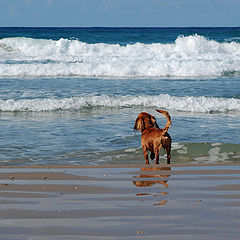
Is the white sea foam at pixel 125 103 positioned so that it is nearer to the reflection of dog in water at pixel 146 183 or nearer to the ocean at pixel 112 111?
the ocean at pixel 112 111

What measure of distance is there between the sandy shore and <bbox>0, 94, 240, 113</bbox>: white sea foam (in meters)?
5.98

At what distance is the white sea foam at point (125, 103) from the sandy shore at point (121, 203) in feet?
19.6

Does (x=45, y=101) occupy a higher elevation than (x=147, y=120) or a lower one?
higher

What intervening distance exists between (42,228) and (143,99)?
9491 mm

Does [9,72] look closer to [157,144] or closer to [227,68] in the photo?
[227,68]

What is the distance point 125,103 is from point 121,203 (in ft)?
27.6

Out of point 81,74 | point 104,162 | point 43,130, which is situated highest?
point 81,74

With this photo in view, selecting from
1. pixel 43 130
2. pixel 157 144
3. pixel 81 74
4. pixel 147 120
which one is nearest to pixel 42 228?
pixel 157 144

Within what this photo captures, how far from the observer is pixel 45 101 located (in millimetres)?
12156

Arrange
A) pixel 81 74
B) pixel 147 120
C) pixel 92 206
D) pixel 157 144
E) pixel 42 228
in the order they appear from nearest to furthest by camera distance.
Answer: pixel 42 228
pixel 92 206
pixel 157 144
pixel 147 120
pixel 81 74

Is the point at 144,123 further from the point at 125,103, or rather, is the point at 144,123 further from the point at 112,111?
the point at 125,103

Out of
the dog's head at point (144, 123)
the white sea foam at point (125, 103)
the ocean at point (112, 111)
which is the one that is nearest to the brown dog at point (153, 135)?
the dog's head at point (144, 123)

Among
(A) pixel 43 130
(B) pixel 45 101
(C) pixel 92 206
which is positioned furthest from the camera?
(B) pixel 45 101

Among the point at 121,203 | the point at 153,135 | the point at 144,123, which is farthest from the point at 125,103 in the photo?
the point at 121,203
